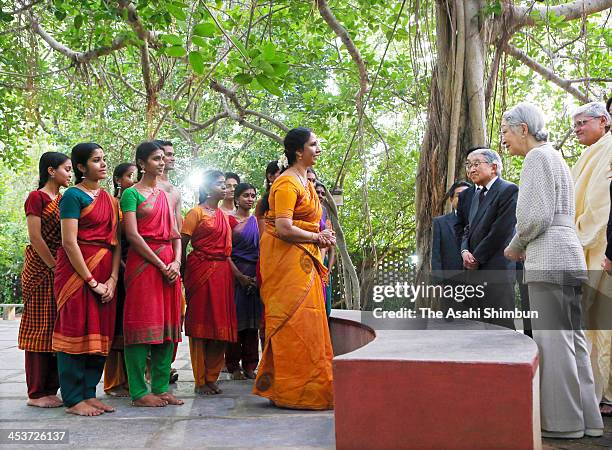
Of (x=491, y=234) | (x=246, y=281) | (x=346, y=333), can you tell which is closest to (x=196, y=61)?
(x=491, y=234)

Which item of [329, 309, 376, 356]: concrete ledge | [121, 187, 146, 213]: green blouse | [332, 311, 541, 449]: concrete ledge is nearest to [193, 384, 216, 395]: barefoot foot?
[329, 309, 376, 356]: concrete ledge

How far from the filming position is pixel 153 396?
402 centimetres

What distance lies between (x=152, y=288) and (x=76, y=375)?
0.66 meters

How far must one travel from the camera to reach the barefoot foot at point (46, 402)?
3.97 metres

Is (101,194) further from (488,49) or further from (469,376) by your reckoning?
(488,49)

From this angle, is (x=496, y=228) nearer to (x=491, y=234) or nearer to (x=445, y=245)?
(x=491, y=234)

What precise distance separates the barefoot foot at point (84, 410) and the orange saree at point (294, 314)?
95 cm

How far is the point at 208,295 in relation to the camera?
15.1 ft

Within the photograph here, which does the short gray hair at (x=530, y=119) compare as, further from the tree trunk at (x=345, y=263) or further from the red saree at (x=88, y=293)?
the tree trunk at (x=345, y=263)

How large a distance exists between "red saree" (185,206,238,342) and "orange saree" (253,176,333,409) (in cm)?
59

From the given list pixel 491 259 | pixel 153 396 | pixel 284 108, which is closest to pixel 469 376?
pixel 491 259

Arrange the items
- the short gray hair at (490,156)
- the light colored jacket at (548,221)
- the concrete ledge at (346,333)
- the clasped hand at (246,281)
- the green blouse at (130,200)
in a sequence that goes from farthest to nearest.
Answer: the clasped hand at (246,281) → the concrete ledge at (346,333) → the short gray hair at (490,156) → the green blouse at (130,200) → the light colored jacket at (548,221)

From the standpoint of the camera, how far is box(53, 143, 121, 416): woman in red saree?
12.3 ft

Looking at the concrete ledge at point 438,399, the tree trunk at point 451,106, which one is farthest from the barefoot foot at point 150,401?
the tree trunk at point 451,106
